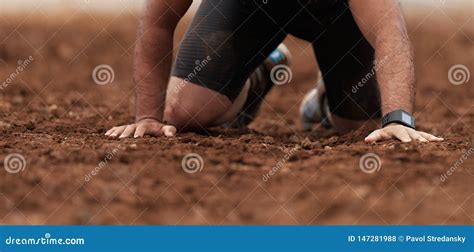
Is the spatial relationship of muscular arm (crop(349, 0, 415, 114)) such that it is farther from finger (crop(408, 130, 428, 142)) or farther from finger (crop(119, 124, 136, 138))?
finger (crop(119, 124, 136, 138))

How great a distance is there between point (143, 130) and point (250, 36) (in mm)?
768

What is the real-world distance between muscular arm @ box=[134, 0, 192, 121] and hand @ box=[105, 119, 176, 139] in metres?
0.07

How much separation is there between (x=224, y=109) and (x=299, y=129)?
33.3 inches

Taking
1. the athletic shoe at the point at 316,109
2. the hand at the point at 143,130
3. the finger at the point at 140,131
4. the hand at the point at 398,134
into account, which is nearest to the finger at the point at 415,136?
the hand at the point at 398,134

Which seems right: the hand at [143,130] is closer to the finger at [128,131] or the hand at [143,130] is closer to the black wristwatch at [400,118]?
the finger at [128,131]

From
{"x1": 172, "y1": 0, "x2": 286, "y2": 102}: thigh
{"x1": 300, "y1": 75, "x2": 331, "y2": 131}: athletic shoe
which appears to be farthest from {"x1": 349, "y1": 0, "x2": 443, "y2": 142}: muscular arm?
{"x1": 300, "y1": 75, "x2": 331, "y2": 131}: athletic shoe

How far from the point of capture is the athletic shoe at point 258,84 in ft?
12.3

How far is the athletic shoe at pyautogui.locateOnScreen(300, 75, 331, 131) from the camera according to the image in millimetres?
3986

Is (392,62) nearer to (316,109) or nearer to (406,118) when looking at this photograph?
(406,118)

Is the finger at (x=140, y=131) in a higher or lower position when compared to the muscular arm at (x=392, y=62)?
lower

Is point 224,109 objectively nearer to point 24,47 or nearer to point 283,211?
point 283,211

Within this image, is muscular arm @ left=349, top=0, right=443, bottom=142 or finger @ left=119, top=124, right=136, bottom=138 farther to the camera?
finger @ left=119, top=124, right=136, bottom=138

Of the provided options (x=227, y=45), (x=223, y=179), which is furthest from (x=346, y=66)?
(x=223, y=179)

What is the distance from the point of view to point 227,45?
330cm
